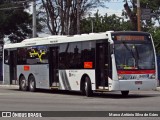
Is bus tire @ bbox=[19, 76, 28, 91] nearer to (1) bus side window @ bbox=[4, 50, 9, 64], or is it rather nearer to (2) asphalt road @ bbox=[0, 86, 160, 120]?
(1) bus side window @ bbox=[4, 50, 9, 64]

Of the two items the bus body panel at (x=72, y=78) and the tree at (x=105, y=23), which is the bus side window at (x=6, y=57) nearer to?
the bus body panel at (x=72, y=78)

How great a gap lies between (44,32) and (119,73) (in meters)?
37.5

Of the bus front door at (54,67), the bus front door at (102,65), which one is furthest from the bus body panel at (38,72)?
the bus front door at (102,65)

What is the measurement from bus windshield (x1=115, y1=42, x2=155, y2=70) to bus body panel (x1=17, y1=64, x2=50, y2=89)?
6.45 m

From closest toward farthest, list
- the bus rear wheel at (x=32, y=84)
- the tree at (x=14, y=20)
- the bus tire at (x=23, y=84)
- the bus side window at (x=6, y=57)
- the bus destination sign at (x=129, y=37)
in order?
the bus destination sign at (x=129, y=37) < the bus rear wheel at (x=32, y=84) < the bus tire at (x=23, y=84) < the bus side window at (x=6, y=57) < the tree at (x=14, y=20)

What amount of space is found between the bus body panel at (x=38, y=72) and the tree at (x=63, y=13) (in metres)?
15.5

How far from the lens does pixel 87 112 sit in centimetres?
1658

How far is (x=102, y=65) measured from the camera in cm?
2423

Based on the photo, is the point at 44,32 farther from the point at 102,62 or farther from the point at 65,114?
the point at 65,114

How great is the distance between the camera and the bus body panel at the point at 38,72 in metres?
29.1

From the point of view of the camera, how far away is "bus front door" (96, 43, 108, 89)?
24.0m

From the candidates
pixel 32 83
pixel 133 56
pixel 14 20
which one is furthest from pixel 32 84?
pixel 14 20

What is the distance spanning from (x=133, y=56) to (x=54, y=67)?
6.13m

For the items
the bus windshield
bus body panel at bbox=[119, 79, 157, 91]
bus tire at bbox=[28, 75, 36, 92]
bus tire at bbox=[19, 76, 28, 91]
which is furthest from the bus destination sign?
bus tire at bbox=[19, 76, 28, 91]
